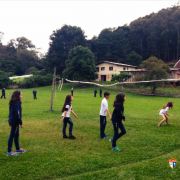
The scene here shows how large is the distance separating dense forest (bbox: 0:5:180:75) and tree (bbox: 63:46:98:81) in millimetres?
10435

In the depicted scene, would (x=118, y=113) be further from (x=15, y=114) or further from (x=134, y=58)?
(x=134, y=58)

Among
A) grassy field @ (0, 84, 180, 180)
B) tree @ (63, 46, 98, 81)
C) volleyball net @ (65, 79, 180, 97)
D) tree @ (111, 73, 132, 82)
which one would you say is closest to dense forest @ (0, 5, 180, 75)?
tree @ (63, 46, 98, 81)

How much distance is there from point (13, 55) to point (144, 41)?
54.5 meters

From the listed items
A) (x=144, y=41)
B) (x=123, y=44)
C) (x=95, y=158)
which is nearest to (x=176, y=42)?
(x=144, y=41)

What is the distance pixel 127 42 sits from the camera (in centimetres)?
7256

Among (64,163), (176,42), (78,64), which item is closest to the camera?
(64,163)

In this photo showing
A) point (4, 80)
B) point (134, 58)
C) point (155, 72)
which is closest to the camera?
point (155, 72)

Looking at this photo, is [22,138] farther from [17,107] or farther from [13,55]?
[13,55]

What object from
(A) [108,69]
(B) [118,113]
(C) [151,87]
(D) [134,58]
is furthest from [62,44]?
(B) [118,113]

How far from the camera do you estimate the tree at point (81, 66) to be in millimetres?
52844

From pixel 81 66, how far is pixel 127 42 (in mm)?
27749

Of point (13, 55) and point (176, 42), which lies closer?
point (176, 42)

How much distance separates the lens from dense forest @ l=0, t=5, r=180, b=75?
65.7 metres

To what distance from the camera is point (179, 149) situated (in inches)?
272
